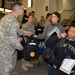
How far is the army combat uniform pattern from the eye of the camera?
3.62 m

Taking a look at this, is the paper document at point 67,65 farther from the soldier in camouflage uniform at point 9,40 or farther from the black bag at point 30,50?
the black bag at point 30,50

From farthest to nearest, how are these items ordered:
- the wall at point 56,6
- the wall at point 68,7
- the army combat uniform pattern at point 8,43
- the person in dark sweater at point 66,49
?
the wall at point 68,7, the wall at point 56,6, the army combat uniform pattern at point 8,43, the person in dark sweater at point 66,49

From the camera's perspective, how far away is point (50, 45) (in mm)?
3008

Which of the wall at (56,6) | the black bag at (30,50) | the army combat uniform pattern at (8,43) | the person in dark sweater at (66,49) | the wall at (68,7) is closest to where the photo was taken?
the person in dark sweater at (66,49)

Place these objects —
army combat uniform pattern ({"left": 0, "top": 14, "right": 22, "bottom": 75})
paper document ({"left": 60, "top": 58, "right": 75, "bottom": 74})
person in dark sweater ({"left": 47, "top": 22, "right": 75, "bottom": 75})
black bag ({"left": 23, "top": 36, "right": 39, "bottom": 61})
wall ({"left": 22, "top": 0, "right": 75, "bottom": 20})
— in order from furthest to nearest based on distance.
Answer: wall ({"left": 22, "top": 0, "right": 75, "bottom": 20}) < black bag ({"left": 23, "top": 36, "right": 39, "bottom": 61}) < army combat uniform pattern ({"left": 0, "top": 14, "right": 22, "bottom": 75}) < person in dark sweater ({"left": 47, "top": 22, "right": 75, "bottom": 75}) < paper document ({"left": 60, "top": 58, "right": 75, "bottom": 74})

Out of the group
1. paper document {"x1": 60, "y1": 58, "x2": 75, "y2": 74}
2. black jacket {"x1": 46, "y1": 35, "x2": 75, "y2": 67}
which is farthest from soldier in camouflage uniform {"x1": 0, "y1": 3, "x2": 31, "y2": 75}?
paper document {"x1": 60, "y1": 58, "x2": 75, "y2": 74}

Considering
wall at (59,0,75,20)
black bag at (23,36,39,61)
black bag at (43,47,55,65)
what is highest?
wall at (59,0,75,20)

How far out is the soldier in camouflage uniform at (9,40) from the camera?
362 centimetres

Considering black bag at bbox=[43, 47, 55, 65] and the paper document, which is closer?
the paper document

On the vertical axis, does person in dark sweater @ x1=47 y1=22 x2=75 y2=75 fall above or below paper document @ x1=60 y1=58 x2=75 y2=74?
above

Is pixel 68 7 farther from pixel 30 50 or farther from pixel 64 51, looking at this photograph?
pixel 64 51

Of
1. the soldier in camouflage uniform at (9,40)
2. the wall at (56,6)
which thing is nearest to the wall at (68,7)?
the wall at (56,6)

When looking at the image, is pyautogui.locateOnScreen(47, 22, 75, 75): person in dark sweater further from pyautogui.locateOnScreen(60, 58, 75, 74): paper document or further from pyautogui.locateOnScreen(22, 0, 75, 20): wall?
pyautogui.locateOnScreen(22, 0, 75, 20): wall

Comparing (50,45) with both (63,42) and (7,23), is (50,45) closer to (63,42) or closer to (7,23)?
(63,42)
